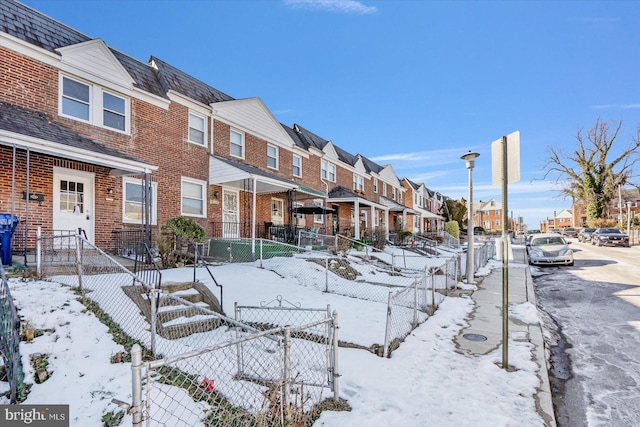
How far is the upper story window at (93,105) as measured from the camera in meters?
9.87

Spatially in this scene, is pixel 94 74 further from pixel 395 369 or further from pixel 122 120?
pixel 395 369

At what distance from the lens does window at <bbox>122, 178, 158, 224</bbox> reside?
36.3 feet

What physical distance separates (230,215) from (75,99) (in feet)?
22.3

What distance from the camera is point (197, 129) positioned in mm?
13914

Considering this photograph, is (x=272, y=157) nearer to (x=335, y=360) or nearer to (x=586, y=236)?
(x=335, y=360)

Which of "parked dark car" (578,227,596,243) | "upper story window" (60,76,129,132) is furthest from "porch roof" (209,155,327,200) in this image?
"parked dark car" (578,227,596,243)

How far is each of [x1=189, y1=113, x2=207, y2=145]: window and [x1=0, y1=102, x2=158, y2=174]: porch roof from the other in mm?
4083

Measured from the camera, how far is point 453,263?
11516 mm

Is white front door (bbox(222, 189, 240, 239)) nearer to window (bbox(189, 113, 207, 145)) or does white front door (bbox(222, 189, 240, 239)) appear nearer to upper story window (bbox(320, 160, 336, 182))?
window (bbox(189, 113, 207, 145))

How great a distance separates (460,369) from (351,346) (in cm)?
161

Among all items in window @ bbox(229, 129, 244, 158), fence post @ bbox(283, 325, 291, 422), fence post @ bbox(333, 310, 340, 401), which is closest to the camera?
fence post @ bbox(283, 325, 291, 422)

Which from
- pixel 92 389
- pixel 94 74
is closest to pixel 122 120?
pixel 94 74

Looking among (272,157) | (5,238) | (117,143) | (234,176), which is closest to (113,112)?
(117,143)

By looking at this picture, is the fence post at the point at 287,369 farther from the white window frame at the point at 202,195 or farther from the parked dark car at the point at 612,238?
the parked dark car at the point at 612,238
